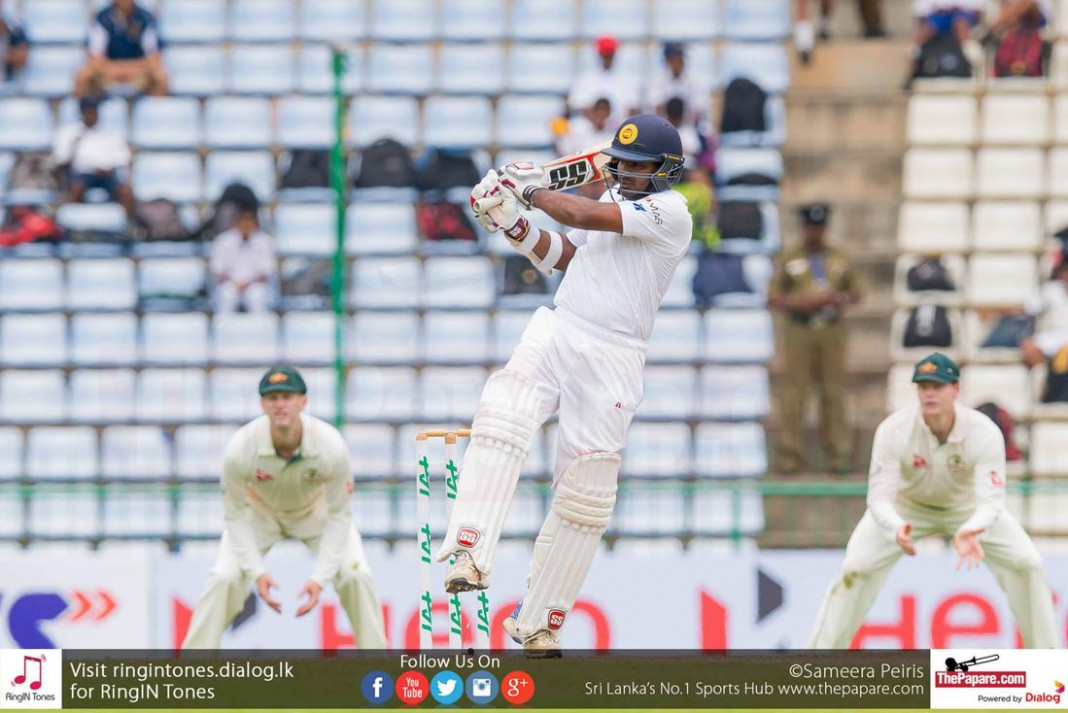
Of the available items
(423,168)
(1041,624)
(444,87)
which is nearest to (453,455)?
(1041,624)

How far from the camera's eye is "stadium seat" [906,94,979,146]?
55.1ft

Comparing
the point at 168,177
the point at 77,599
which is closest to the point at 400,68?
the point at 168,177

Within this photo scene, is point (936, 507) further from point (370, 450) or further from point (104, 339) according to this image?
point (104, 339)

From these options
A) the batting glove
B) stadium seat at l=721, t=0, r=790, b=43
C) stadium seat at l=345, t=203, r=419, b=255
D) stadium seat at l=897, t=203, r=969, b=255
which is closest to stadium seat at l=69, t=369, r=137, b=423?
stadium seat at l=345, t=203, r=419, b=255

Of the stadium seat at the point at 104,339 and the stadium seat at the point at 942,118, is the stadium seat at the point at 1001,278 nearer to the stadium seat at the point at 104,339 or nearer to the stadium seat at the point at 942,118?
the stadium seat at the point at 942,118

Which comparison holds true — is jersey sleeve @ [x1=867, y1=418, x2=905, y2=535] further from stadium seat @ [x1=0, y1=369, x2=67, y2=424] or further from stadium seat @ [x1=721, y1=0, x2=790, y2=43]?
stadium seat @ [x1=721, y1=0, x2=790, y2=43]

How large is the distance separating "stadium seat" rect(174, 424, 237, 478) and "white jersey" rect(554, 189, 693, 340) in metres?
5.74

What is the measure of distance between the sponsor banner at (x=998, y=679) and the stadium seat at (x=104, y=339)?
827 centimetres

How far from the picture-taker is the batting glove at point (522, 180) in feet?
27.7

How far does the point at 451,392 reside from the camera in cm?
1461

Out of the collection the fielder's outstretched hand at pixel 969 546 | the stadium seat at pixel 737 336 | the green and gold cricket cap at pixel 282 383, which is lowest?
the fielder's outstretched hand at pixel 969 546

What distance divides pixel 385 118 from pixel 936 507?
690 centimetres

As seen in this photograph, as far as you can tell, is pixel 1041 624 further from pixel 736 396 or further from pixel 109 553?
pixel 109 553

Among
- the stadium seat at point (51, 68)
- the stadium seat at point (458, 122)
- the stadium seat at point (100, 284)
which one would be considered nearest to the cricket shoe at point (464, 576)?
the stadium seat at point (100, 284)
